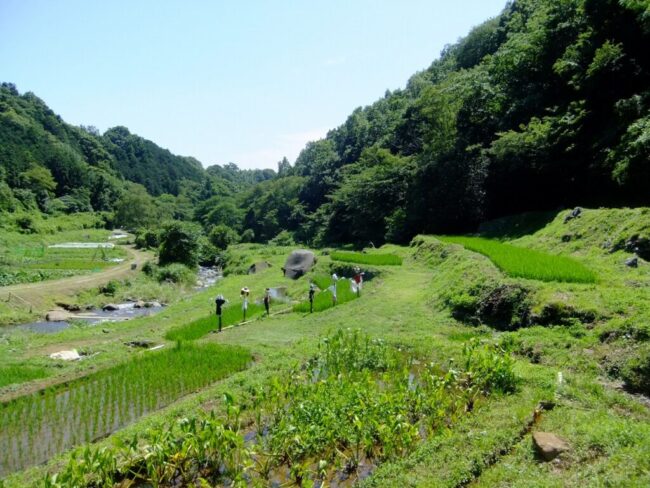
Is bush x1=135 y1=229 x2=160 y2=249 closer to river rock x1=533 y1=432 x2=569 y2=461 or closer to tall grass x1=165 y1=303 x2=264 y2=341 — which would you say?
tall grass x1=165 y1=303 x2=264 y2=341

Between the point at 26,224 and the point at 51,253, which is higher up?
the point at 26,224

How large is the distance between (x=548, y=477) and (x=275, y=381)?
4.30 m

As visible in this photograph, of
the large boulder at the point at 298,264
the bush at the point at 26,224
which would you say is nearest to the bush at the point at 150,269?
the large boulder at the point at 298,264

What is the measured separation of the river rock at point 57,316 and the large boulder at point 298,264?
13.7 meters

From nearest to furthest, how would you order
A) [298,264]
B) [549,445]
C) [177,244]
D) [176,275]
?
1. [549,445]
2. [298,264]
3. [176,275]
4. [177,244]

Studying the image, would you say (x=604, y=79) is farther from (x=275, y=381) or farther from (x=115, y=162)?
(x=115, y=162)

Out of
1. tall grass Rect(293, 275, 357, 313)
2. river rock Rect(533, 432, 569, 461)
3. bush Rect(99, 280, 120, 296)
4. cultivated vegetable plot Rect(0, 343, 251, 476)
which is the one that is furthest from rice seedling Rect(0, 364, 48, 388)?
bush Rect(99, 280, 120, 296)

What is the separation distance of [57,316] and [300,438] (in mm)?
23970

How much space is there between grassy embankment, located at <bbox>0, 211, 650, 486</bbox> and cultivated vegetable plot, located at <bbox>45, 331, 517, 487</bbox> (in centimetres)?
14

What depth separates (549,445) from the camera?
5430 mm

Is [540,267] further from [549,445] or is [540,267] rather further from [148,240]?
[148,240]

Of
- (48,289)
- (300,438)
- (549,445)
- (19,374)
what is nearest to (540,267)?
(549,445)

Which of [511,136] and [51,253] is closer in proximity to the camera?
[511,136]

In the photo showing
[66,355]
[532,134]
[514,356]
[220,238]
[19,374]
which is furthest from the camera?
[220,238]
